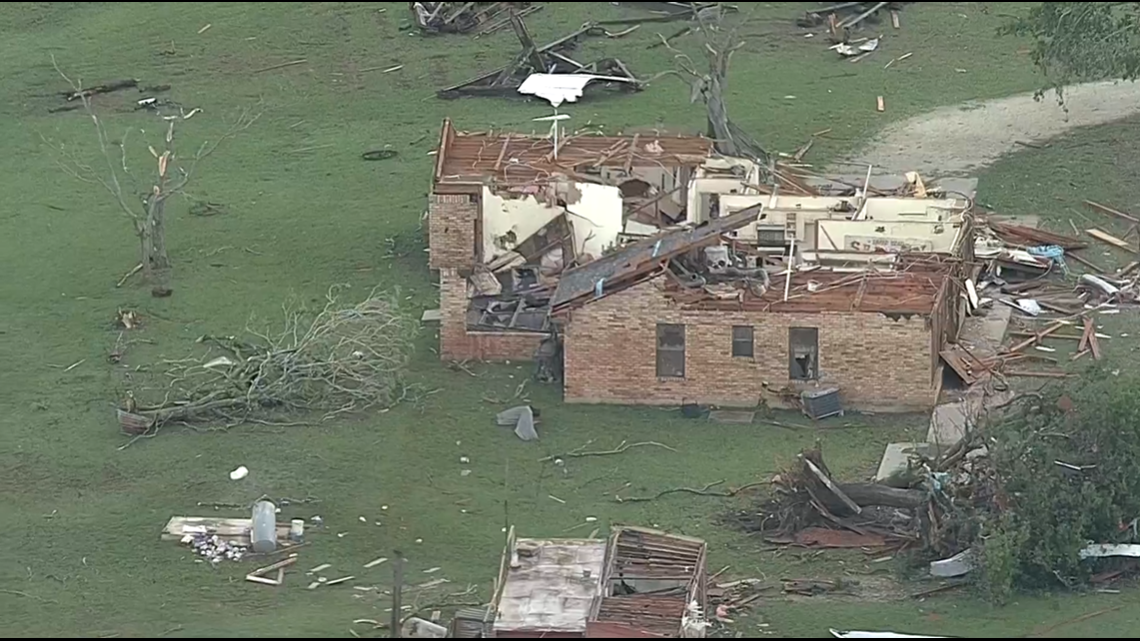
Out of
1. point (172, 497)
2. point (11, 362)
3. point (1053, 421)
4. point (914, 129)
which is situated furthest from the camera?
point (914, 129)

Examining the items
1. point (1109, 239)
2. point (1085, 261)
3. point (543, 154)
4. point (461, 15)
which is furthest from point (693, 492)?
point (461, 15)

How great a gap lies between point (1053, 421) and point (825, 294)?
5792 mm

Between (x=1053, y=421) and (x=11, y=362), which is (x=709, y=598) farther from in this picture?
(x=11, y=362)

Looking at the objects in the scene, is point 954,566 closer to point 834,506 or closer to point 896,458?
point 834,506

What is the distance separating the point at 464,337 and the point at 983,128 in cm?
1459

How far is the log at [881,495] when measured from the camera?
29.3 meters

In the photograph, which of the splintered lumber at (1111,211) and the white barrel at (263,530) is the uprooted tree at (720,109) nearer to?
the splintered lumber at (1111,211)

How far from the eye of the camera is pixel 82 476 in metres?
32.2

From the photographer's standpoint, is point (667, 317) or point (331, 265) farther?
point (331, 265)

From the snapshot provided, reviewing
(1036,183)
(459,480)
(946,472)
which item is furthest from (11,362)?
(1036,183)

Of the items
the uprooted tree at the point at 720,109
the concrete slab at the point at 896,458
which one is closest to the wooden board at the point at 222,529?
Result: the concrete slab at the point at 896,458

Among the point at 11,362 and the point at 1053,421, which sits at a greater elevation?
the point at 1053,421

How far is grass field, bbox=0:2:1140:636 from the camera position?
28.4 m

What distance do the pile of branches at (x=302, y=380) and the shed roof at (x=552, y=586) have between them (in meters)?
8.07
